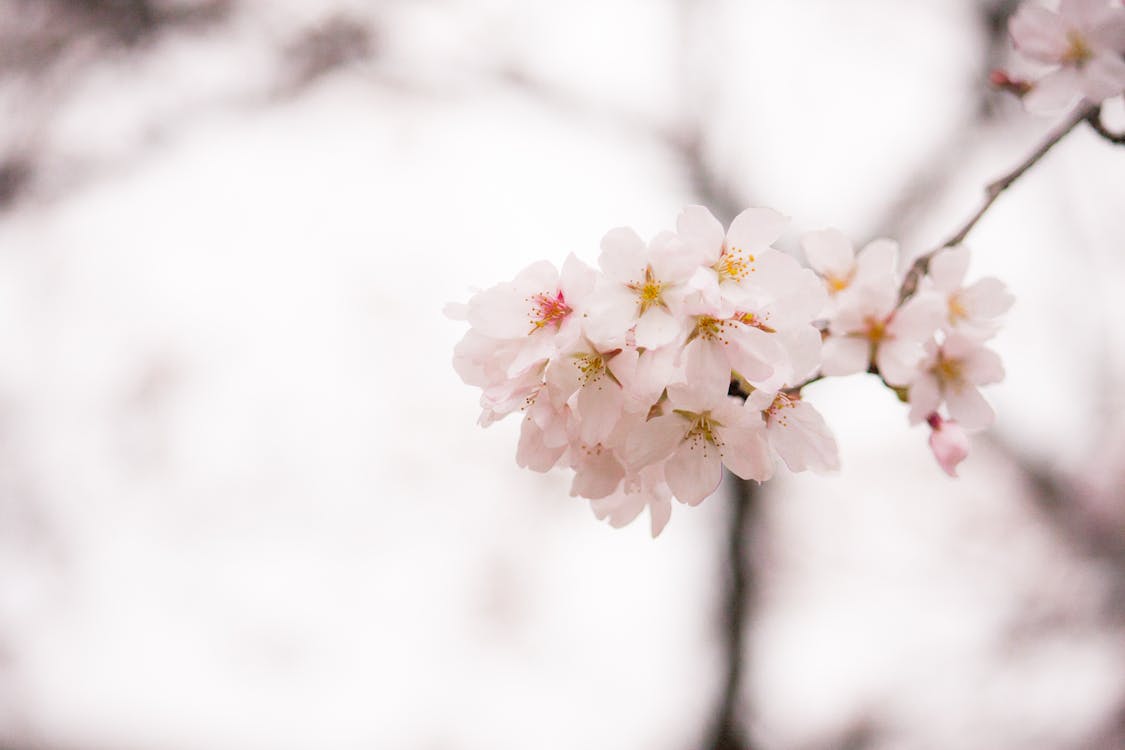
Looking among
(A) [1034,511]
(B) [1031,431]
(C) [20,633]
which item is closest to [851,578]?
(A) [1034,511]

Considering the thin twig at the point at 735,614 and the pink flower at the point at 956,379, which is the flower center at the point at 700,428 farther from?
the thin twig at the point at 735,614

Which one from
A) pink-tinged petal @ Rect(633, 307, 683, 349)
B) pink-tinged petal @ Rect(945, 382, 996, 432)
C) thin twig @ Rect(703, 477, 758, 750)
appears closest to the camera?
pink-tinged petal @ Rect(633, 307, 683, 349)

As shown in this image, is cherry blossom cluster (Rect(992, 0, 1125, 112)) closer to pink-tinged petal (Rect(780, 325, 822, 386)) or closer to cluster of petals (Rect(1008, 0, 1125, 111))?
cluster of petals (Rect(1008, 0, 1125, 111))

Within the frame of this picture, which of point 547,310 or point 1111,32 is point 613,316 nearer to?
point 547,310

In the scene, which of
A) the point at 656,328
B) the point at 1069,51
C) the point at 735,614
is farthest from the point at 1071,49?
the point at 735,614

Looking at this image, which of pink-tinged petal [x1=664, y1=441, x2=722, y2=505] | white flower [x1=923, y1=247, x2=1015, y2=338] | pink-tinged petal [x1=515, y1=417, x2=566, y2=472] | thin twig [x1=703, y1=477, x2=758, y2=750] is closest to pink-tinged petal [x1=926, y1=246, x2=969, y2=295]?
white flower [x1=923, y1=247, x2=1015, y2=338]

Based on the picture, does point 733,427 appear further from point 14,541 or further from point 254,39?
point 14,541

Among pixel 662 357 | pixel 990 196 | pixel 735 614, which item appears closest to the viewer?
pixel 662 357

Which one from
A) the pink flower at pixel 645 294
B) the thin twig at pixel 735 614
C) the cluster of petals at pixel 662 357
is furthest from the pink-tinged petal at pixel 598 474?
the thin twig at pixel 735 614
